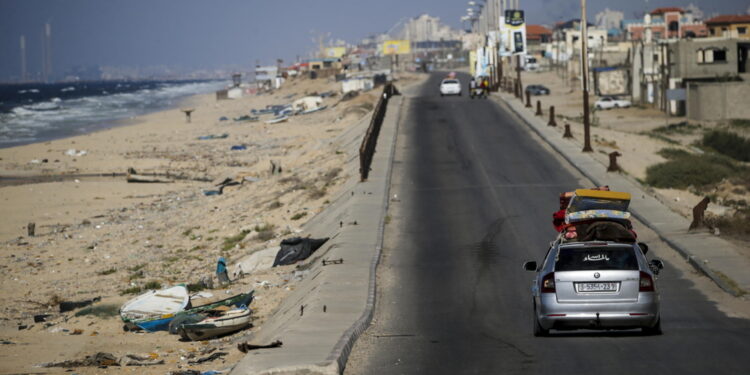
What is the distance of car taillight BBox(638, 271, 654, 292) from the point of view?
1446 cm

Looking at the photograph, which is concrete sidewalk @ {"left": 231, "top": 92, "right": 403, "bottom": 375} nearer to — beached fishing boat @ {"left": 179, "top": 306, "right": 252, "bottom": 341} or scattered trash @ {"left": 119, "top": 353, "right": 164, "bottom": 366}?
beached fishing boat @ {"left": 179, "top": 306, "right": 252, "bottom": 341}

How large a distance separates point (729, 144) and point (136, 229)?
115 feet

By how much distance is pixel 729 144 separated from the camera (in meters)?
56.7

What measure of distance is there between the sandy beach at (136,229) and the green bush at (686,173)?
1385 cm

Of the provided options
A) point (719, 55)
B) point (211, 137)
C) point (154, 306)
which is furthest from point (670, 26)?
point (154, 306)

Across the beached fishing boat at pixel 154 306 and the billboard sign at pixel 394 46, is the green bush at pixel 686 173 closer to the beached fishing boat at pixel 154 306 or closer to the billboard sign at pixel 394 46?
the beached fishing boat at pixel 154 306

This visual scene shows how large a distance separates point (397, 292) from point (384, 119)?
35.6 meters

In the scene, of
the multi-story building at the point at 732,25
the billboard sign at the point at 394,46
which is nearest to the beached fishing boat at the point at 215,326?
the multi-story building at the point at 732,25

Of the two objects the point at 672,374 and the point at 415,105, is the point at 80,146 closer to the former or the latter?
the point at 415,105

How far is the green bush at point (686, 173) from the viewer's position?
139ft

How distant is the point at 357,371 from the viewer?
46.1ft

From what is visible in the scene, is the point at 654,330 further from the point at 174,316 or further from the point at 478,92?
the point at 478,92

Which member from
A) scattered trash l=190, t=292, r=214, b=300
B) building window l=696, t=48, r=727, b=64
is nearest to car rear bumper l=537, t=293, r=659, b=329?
scattered trash l=190, t=292, r=214, b=300

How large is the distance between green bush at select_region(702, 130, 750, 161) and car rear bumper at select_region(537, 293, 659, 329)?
43.4 m
